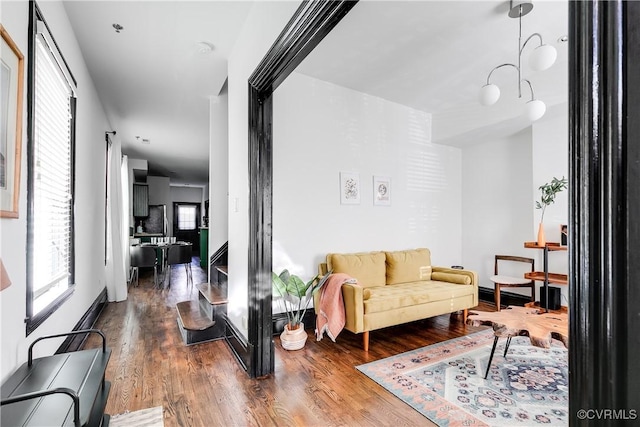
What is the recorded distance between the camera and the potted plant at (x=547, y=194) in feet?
12.2

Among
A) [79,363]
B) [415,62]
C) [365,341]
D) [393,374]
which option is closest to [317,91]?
[415,62]

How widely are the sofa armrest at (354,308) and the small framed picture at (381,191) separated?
153 cm

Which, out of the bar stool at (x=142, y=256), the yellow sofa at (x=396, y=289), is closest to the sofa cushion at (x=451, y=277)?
the yellow sofa at (x=396, y=289)

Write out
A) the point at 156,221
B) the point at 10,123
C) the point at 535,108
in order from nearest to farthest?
the point at 10,123, the point at 535,108, the point at 156,221

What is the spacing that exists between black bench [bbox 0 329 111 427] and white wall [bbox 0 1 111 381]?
91mm

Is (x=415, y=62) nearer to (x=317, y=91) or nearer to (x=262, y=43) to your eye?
(x=317, y=91)

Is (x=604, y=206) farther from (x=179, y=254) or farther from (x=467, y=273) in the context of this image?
(x=179, y=254)

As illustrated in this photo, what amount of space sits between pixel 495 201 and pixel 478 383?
3.22 metres

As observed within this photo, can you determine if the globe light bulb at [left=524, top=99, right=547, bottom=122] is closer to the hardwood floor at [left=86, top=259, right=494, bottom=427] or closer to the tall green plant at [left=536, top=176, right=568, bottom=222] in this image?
the tall green plant at [left=536, top=176, right=568, bottom=222]

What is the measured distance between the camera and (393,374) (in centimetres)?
244

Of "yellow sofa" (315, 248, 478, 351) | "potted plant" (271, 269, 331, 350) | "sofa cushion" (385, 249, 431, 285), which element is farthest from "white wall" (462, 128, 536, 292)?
"potted plant" (271, 269, 331, 350)

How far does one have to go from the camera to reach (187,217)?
42.3 ft

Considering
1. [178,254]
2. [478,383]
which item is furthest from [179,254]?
[478,383]

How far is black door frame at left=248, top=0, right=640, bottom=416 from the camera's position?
529 mm
